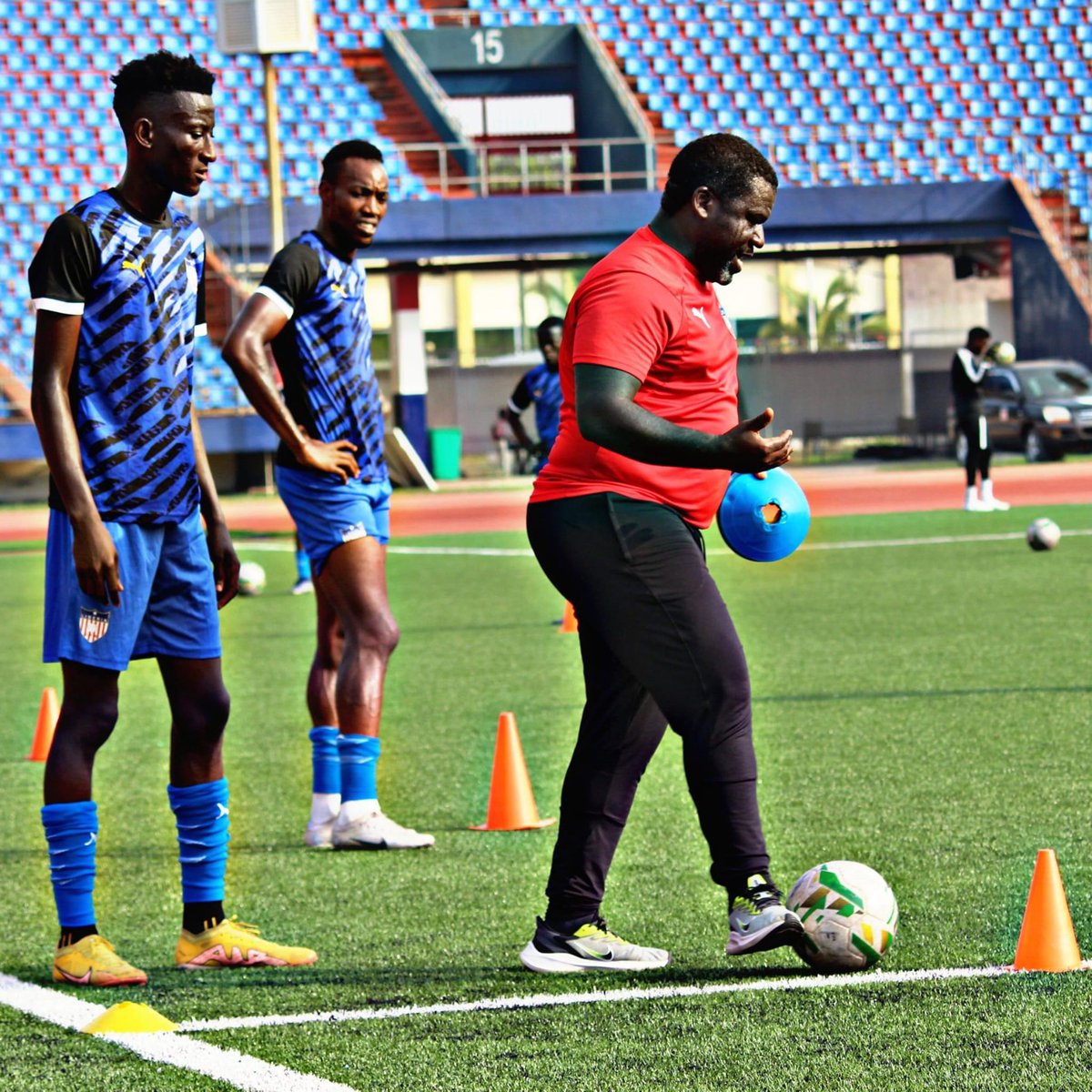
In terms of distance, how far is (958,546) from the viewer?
58.1 feet

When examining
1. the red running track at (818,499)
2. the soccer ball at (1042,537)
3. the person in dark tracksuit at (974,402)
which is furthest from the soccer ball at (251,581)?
the person in dark tracksuit at (974,402)

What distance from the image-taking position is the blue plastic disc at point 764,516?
14.8 feet

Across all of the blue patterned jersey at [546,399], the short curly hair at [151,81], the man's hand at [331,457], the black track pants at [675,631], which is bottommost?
the black track pants at [675,631]

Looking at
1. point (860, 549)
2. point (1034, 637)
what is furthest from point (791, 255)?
point (1034, 637)

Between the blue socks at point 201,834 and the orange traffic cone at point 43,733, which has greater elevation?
the blue socks at point 201,834

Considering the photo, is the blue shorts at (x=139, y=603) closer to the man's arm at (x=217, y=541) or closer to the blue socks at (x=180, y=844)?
the man's arm at (x=217, y=541)

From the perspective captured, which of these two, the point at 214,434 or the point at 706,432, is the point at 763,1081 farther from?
the point at 214,434

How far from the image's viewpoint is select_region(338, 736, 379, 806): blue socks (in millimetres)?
6070

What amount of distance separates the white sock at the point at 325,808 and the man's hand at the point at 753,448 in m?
2.73

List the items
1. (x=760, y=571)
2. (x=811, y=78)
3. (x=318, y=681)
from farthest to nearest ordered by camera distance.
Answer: (x=811, y=78) → (x=760, y=571) → (x=318, y=681)

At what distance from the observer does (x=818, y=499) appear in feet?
88.5

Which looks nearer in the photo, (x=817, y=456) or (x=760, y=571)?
(x=760, y=571)

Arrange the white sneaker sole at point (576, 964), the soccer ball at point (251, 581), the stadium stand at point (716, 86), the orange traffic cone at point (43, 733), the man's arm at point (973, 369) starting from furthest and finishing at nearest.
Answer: the stadium stand at point (716, 86) → the man's arm at point (973, 369) → the soccer ball at point (251, 581) → the orange traffic cone at point (43, 733) → the white sneaker sole at point (576, 964)

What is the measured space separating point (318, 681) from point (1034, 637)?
558cm
